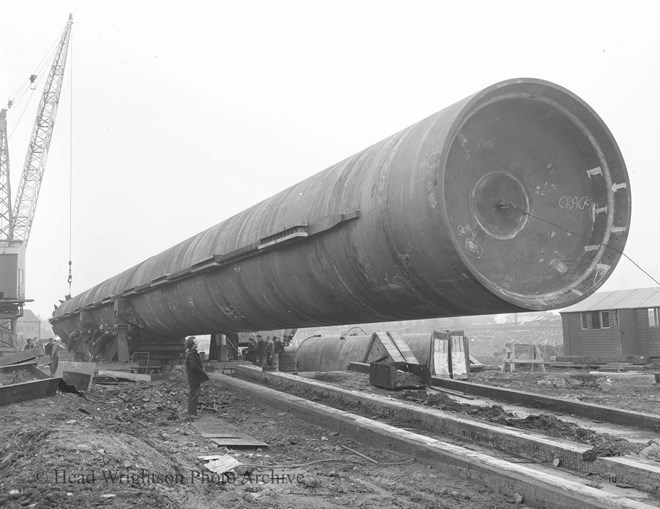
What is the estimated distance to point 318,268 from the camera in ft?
17.8

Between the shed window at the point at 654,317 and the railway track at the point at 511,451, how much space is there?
1483 cm

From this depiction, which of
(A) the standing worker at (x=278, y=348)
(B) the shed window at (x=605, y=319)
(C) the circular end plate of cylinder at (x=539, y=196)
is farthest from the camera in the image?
(B) the shed window at (x=605, y=319)

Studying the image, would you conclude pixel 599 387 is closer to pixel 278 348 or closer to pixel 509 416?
pixel 509 416

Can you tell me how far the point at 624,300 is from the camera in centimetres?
2123

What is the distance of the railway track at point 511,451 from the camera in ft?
11.5

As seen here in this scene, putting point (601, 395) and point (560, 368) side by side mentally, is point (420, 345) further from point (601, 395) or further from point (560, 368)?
point (560, 368)

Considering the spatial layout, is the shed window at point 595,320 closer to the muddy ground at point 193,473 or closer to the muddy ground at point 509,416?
the muddy ground at point 509,416

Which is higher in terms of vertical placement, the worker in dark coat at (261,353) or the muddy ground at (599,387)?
the worker in dark coat at (261,353)

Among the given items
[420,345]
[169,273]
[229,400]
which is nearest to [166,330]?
[169,273]

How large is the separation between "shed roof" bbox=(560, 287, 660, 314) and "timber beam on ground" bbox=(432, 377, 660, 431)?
13.5m

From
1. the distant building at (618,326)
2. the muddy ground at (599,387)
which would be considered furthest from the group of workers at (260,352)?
the distant building at (618,326)

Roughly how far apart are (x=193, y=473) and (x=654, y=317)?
19825 millimetres

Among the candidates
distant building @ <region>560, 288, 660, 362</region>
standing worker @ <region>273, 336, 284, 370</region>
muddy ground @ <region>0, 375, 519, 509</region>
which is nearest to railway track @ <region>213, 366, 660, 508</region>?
muddy ground @ <region>0, 375, 519, 509</region>

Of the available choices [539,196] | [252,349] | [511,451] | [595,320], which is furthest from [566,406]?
[595,320]
